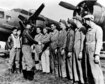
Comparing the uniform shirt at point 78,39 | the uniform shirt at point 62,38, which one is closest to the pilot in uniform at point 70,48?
the uniform shirt at point 78,39

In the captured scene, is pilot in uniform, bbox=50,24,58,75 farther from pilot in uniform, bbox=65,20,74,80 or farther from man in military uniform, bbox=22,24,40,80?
man in military uniform, bbox=22,24,40,80

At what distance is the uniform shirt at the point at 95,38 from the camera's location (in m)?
5.69

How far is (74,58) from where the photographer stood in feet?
24.4

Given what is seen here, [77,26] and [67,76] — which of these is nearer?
[77,26]

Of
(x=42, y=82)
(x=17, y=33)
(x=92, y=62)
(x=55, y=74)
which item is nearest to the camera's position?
(x=92, y=62)

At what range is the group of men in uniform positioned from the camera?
18.9ft

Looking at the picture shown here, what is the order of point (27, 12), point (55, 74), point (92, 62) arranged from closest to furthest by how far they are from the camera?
point (92, 62), point (55, 74), point (27, 12)

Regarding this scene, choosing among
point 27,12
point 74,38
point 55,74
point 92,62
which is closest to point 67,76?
point 55,74


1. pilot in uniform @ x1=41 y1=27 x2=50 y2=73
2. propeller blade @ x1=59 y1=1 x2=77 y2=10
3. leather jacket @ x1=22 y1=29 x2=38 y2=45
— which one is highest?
propeller blade @ x1=59 y1=1 x2=77 y2=10

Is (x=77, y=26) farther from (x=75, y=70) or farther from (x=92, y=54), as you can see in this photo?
(x=92, y=54)

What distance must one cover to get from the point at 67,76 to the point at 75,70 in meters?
0.87

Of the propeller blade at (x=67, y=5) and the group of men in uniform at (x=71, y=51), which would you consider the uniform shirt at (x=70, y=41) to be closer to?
the group of men in uniform at (x=71, y=51)

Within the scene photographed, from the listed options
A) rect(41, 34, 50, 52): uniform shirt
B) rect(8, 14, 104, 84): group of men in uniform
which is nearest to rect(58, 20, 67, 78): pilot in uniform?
rect(8, 14, 104, 84): group of men in uniform

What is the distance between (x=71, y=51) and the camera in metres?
7.55
